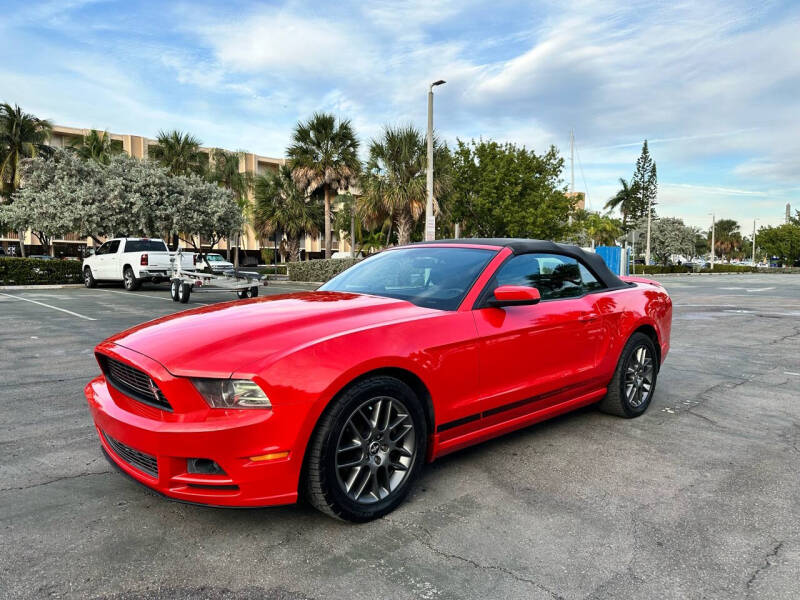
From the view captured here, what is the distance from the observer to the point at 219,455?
254cm

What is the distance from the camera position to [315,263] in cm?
2806

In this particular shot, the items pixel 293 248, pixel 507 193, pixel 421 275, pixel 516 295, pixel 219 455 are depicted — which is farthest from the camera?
pixel 293 248

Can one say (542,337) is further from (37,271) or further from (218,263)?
(218,263)

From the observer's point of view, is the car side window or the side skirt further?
the car side window

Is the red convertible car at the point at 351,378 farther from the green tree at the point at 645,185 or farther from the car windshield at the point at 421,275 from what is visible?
the green tree at the point at 645,185

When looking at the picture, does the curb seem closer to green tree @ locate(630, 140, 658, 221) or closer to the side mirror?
the side mirror

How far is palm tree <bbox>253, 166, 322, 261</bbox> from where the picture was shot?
141ft

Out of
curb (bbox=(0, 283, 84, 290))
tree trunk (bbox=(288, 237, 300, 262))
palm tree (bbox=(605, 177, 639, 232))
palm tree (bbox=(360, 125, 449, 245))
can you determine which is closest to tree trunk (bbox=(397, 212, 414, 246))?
palm tree (bbox=(360, 125, 449, 245))

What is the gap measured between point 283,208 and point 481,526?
41943 millimetres

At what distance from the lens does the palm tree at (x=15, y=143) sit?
3938 centimetres

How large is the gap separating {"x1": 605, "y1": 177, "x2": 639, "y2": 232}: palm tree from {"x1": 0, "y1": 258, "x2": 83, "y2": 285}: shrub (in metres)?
63.8

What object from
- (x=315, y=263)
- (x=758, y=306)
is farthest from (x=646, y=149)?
(x=758, y=306)

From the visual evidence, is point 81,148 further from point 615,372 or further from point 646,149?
point 646,149

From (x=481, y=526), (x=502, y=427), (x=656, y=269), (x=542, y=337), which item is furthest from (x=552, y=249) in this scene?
(x=656, y=269)
